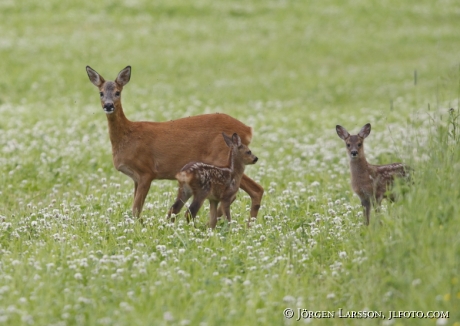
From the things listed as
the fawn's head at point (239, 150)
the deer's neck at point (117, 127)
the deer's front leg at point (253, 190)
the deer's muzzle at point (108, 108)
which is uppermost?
the deer's muzzle at point (108, 108)

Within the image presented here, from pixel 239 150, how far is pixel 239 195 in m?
1.85

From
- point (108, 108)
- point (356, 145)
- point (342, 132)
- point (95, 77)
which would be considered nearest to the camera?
point (356, 145)

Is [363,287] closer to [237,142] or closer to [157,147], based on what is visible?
[237,142]

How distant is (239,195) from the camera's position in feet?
35.1

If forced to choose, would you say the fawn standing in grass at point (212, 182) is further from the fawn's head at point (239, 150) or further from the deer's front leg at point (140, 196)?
the deer's front leg at point (140, 196)

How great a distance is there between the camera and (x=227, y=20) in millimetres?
33438

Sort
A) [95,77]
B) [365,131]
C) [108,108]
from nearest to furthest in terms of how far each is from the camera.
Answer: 1. [365,131]
2. [108,108]
3. [95,77]

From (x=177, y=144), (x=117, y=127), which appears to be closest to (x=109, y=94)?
(x=117, y=127)

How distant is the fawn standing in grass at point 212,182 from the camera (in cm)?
834

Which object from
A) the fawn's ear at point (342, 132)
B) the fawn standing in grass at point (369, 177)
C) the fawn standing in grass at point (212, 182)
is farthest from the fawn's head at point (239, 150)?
the fawn standing in grass at point (369, 177)

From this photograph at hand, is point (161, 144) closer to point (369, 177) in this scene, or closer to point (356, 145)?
point (356, 145)

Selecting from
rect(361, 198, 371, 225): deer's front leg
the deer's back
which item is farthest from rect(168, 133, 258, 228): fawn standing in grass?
rect(361, 198, 371, 225): deer's front leg

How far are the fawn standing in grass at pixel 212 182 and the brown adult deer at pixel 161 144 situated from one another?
0.46 meters

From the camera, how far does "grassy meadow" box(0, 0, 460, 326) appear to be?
5938 millimetres
